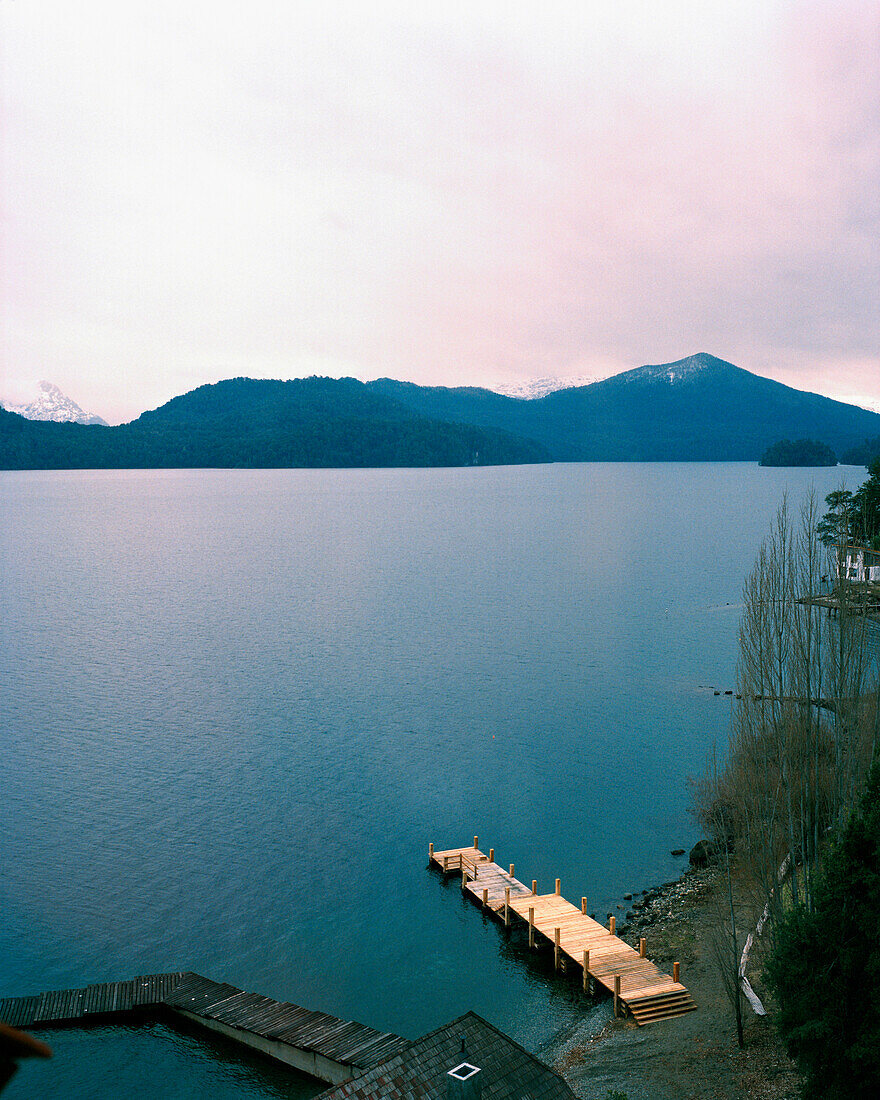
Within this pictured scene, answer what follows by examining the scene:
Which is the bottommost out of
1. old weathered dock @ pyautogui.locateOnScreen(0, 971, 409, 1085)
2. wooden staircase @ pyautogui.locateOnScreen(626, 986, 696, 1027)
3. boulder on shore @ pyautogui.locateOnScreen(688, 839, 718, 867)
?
old weathered dock @ pyautogui.locateOnScreen(0, 971, 409, 1085)

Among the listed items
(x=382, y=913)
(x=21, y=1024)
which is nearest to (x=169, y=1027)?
(x=21, y=1024)

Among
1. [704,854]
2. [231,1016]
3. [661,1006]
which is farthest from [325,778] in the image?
[661,1006]

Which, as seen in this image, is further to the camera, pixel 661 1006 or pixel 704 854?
pixel 704 854

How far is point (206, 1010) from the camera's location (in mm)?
26906

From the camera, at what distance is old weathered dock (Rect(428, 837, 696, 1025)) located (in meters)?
27.1

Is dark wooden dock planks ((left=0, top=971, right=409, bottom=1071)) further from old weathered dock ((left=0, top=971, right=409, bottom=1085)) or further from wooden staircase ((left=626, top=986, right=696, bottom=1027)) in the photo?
wooden staircase ((left=626, top=986, right=696, bottom=1027))

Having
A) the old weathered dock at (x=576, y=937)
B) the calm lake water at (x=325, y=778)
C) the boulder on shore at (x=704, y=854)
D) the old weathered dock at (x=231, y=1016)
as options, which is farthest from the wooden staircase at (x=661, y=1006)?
the boulder on shore at (x=704, y=854)

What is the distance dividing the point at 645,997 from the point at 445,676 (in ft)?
127

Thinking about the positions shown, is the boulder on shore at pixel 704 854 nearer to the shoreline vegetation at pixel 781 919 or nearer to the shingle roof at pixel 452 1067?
the shoreline vegetation at pixel 781 919

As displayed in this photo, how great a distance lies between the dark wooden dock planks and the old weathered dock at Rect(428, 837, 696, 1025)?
7799mm

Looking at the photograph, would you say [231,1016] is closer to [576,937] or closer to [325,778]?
[576,937]

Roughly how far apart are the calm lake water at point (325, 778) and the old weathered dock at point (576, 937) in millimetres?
920

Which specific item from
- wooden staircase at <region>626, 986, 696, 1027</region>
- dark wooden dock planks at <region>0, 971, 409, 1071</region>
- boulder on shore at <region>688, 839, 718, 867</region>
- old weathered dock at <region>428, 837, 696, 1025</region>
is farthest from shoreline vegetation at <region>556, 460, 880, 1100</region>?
dark wooden dock planks at <region>0, 971, 409, 1071</region>

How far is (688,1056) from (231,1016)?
14.3 m
